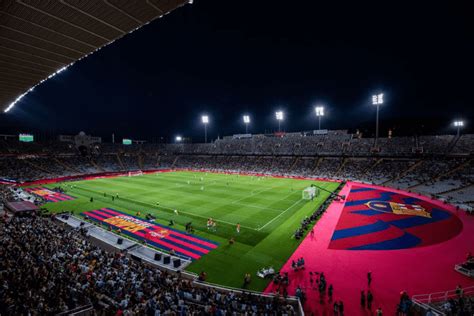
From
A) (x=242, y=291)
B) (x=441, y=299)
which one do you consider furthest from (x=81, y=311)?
(x=441, y=299)

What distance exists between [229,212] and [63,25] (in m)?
27.4

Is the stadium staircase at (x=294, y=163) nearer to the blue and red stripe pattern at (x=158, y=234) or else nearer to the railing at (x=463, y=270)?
the blue and red stripe pattern at (x=158, y=234)

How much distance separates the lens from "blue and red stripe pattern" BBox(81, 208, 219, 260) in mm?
21117

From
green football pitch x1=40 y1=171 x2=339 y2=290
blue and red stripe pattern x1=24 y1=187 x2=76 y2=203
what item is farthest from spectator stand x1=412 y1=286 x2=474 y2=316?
blue and red stripe pattern x1=24 y1=187 x2=76 y2=203

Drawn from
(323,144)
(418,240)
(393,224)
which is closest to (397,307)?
(418,240)

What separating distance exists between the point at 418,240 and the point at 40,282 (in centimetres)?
2967

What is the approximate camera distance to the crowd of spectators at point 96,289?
34.7ft

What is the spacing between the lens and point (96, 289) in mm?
12461

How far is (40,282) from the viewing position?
12250mm

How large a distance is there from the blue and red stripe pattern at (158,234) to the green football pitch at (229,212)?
1097 mm

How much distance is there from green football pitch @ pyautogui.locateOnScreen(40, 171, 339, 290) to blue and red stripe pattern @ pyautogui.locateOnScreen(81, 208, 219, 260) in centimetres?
110

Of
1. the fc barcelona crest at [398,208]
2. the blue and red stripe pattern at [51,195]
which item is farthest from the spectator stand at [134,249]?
the fc barcelona crest at [398,208]

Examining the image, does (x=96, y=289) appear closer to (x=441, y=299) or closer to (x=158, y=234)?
(x=158, y=234)

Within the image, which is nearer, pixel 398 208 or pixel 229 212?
pixel 229 212
